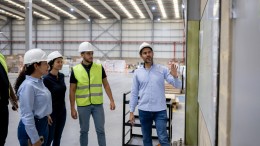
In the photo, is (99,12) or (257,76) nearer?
(257,76)

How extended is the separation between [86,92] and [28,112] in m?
1.58

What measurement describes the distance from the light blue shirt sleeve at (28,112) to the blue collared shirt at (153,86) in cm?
164

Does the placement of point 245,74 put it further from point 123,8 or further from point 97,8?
point 97,8

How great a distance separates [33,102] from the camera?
104 inches

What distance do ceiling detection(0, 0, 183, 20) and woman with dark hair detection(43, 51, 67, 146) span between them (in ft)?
62.6

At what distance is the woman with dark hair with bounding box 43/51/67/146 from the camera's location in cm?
366

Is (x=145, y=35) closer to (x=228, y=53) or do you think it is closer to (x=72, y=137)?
(x=72, y=137)

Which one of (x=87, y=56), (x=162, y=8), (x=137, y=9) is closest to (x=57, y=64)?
(x=87, y=56)

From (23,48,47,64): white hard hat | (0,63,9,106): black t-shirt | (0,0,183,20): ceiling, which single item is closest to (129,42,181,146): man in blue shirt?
(23,48,47,64): white hard hat

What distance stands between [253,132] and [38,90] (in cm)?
233

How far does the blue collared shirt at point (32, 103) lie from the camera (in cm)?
253

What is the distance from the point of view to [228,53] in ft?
4.41

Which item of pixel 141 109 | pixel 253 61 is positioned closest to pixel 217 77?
pixel 253 61

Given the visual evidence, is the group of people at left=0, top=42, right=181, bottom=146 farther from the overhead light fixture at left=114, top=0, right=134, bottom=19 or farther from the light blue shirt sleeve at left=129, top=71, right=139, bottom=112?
the overhead light fixture at left=114, top=0, right=134, bottom=19
